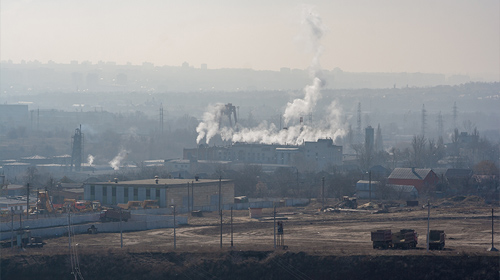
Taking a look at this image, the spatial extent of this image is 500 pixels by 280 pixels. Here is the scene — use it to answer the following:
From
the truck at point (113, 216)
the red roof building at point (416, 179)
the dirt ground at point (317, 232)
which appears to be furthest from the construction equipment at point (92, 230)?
the red roof building at point (416, 179)

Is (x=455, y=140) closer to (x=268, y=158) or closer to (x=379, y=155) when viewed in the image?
(x=379, y=155)

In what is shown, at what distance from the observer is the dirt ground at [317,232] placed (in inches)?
1000

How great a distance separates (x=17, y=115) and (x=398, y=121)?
7263cm

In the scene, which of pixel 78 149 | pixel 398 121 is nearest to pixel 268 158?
pixel 78 149

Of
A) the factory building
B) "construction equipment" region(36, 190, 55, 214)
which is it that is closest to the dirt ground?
"construction equipment" region(36, 190, 55, 214)

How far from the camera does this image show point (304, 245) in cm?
2581

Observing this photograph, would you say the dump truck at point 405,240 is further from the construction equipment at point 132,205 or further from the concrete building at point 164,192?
the construction equipment at point 132,205

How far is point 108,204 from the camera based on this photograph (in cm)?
4028

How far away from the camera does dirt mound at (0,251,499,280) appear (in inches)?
870

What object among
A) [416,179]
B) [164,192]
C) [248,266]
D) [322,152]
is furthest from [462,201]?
[322,152]

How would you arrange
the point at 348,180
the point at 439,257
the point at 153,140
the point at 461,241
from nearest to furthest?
the point at 439,257 → the point at 461,241 → the point at 348,180 → the point at 153,140

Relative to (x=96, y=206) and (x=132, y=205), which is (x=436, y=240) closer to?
(x=132, y=205)

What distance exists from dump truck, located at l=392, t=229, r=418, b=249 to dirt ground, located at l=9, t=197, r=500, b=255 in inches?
9.7

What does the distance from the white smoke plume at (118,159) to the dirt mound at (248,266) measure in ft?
174
